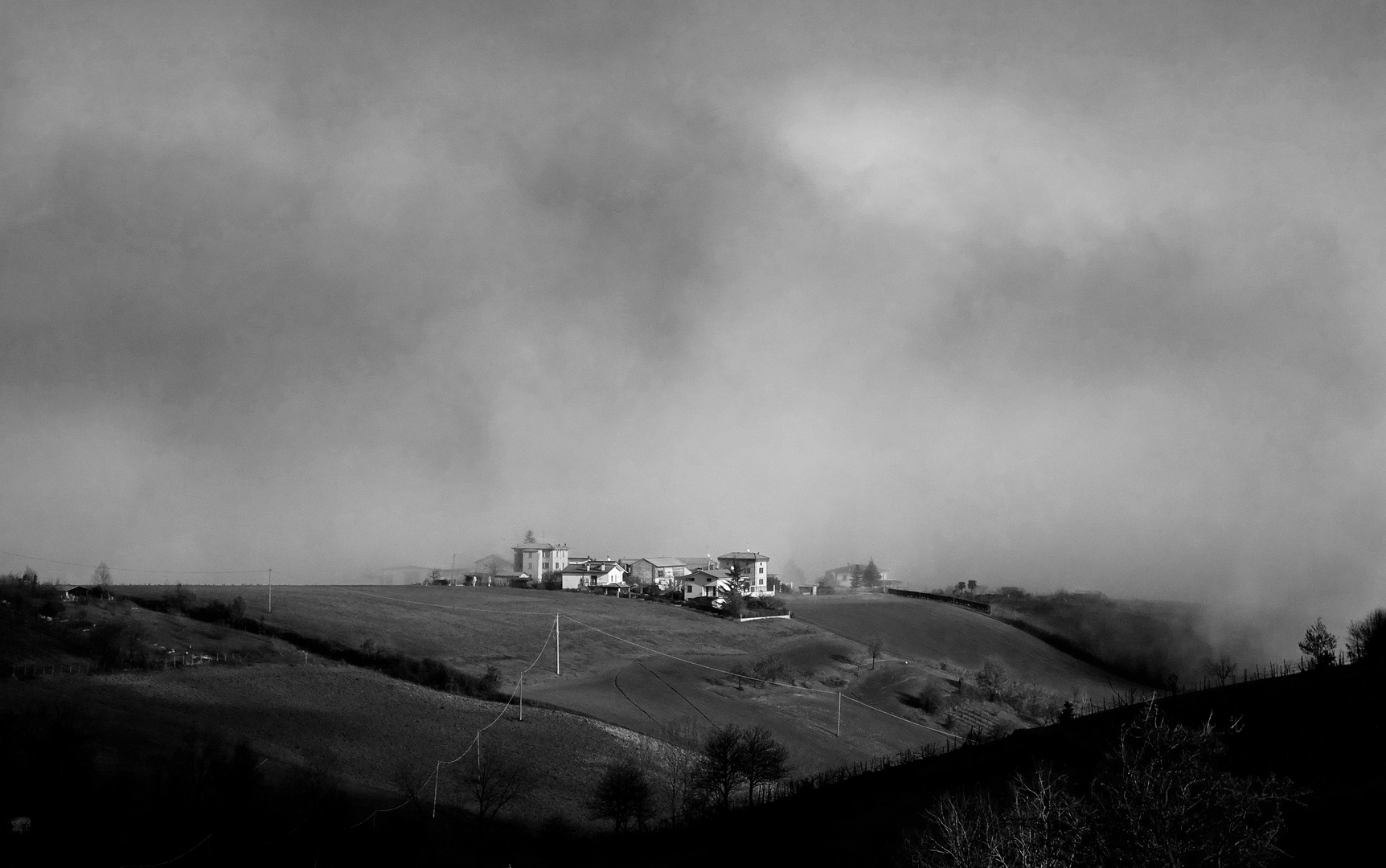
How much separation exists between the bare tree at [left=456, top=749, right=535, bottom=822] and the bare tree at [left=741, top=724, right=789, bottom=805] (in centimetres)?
1342

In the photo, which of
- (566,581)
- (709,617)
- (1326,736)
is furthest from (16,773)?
(566,581)

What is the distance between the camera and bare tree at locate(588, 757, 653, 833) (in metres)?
57.7

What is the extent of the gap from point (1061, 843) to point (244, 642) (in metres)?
89.2

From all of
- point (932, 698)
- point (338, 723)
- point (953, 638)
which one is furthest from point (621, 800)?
point (953, 638)

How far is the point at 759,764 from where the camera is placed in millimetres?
64375

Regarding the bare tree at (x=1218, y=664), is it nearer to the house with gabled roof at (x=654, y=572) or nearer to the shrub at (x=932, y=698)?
the shrub at (x=932, y=698)

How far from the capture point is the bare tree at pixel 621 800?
57.7 meters

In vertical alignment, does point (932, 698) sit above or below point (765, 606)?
below

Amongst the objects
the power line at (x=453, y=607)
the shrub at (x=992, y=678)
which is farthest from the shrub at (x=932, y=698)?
the power line at (x=453, y=607)

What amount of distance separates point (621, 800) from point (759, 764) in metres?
10.6

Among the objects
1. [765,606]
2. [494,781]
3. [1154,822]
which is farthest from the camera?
[765,606]

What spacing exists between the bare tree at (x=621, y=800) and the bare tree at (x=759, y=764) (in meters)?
6.47

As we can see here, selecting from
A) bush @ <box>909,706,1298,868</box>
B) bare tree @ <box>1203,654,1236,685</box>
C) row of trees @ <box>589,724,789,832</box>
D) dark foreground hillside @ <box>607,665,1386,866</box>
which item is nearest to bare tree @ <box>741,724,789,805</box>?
row of trees @ <box>589,724,789,832</box>

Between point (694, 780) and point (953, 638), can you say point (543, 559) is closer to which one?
point (953, 638)
